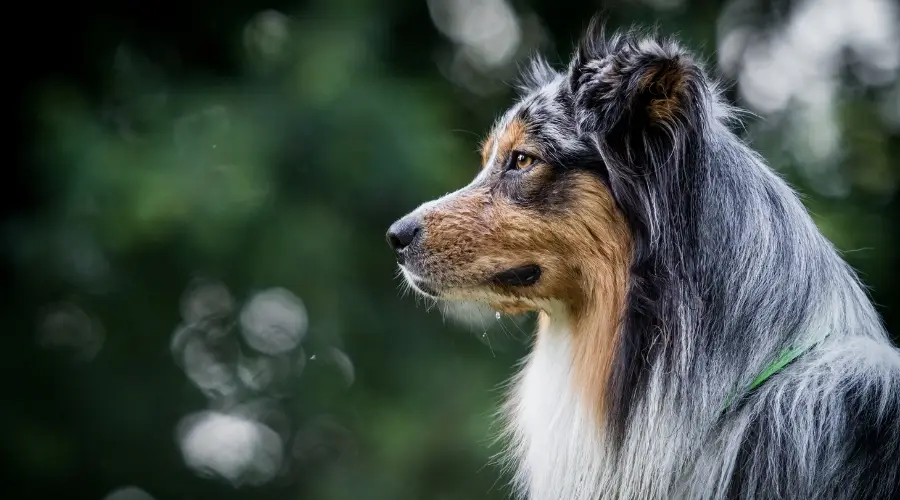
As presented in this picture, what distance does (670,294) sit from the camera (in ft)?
11.8

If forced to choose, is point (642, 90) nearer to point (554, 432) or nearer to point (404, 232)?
point (404, 232)

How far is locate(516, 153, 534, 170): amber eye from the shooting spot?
397 centimetres

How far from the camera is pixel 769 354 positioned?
11.6 ft

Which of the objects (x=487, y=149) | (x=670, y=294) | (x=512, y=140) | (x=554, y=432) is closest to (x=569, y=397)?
(x=554, y=432)

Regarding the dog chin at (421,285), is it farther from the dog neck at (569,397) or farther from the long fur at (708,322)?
the long fur at (708,322)

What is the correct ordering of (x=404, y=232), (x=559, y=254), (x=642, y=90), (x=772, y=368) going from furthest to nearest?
(x=404, y=232) → (x=559, y=254) → (x=642, y=90) → (x=772, y=368)

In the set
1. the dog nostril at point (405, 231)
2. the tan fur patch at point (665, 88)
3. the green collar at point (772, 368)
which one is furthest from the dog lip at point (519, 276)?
the green collar at point (772, 368)

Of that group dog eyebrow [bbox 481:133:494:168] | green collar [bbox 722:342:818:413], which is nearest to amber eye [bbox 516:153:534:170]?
dog eyebrow [bbox 481:133:494:168]

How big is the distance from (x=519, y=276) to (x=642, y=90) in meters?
0.78

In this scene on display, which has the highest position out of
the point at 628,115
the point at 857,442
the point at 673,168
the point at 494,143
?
the point at 494,143

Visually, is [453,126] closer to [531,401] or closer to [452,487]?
[452,487]

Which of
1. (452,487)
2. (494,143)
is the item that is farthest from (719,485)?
(452,487)

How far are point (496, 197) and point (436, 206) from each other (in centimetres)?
25

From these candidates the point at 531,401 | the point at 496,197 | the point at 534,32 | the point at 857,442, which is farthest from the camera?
the point at 534,32
